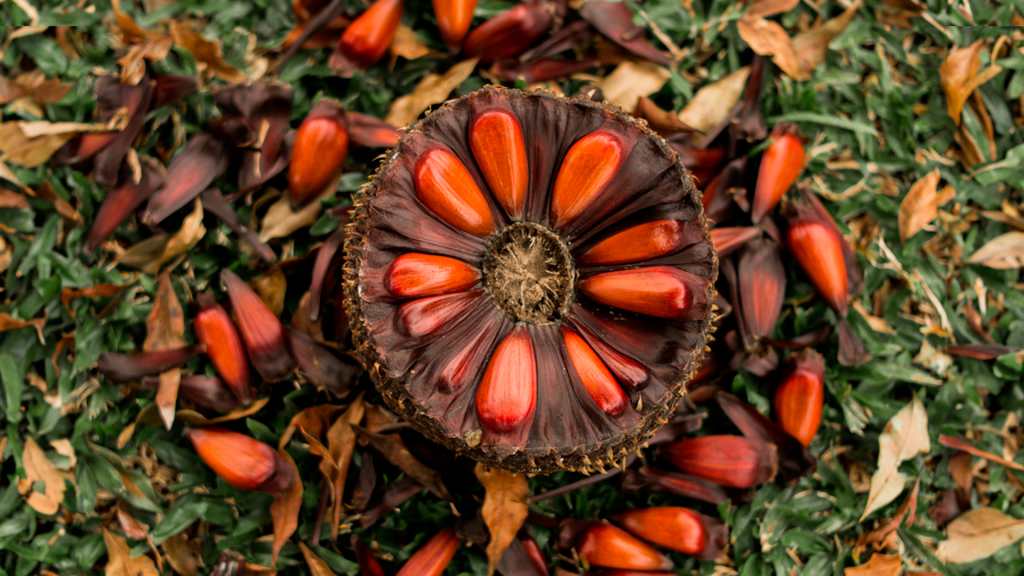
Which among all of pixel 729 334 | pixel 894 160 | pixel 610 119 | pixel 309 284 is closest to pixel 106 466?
pixel 309 284

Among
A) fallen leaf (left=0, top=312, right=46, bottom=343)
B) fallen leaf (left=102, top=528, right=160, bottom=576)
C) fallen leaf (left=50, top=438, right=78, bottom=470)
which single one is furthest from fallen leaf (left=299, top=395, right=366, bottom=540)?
fallen leaf (left=0, top=312, right=46, bottom=343)

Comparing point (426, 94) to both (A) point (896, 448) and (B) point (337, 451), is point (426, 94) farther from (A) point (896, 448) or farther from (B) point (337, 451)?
(A) point (896, 448)

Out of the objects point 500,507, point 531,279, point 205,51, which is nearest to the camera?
point 531,279

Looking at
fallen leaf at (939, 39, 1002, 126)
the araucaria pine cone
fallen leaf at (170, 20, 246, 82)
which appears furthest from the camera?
fallen leaf at (939, 39, 1002, 126)

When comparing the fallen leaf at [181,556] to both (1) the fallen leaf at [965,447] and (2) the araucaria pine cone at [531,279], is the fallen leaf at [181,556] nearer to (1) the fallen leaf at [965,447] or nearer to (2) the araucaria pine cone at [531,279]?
(2) the araucaria pine cone at [531,279]

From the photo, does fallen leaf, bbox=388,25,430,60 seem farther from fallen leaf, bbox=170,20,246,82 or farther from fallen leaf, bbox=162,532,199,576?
fallen leaf, bbox=162,532,199,576

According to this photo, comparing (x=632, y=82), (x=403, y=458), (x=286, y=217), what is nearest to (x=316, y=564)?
(x=403, y=458)

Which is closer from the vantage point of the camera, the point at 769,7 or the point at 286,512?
the point at 286,512
